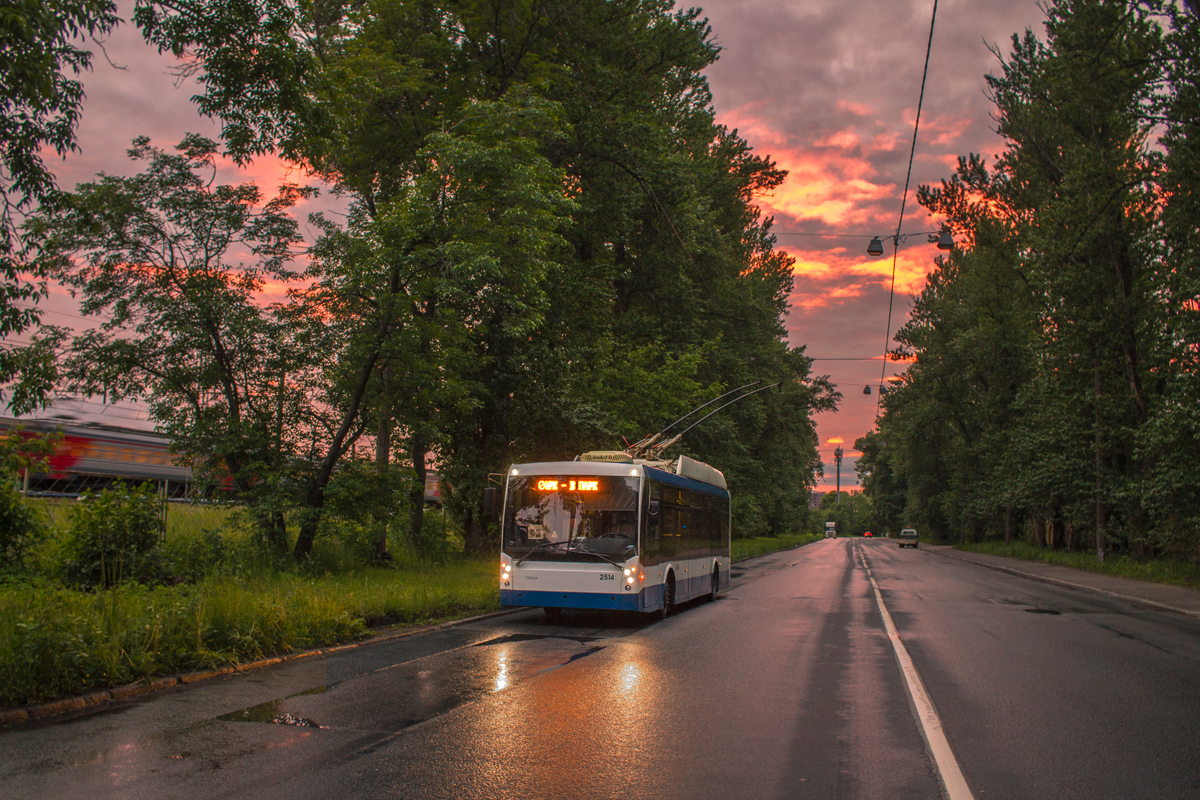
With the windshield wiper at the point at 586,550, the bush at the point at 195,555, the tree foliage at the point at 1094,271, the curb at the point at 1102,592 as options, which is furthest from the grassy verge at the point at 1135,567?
the bush at the point at 195,555

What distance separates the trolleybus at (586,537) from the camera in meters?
13.8

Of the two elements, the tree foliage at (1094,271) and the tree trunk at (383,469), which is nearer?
the tree trunk at (383,469)

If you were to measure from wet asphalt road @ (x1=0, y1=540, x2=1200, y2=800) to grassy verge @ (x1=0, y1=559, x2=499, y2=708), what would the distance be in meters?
0.57

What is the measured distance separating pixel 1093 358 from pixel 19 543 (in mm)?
32985

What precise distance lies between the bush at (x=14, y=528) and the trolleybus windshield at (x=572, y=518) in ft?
23.3

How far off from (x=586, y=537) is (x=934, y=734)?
8009 millimetres

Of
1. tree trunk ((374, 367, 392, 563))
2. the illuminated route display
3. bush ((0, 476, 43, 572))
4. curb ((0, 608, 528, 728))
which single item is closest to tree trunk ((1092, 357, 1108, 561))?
the illuminated route display

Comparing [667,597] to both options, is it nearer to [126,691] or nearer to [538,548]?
[538,548]

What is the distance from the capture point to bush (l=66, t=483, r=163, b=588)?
11531 mm

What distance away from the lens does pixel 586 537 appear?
14016 mm

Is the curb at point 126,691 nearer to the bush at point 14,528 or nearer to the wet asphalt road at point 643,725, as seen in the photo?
the wet asphalt road at point 643,725

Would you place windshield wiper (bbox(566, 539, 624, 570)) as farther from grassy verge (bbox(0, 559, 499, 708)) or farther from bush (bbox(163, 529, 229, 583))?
bush (bbox(163, 529, 229, 583))

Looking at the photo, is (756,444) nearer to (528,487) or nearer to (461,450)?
(461,450)

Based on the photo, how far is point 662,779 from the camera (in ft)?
17.0
